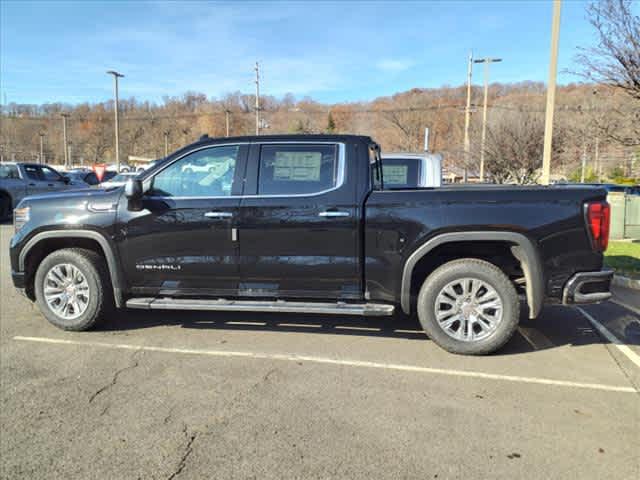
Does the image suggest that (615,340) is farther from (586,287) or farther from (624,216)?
(624,216)

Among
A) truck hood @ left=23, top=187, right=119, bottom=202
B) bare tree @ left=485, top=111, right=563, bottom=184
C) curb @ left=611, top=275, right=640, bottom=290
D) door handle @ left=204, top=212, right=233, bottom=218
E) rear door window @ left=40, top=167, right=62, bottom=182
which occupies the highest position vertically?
A: bare tree @ left=485, top=111, right=563, bottom=184

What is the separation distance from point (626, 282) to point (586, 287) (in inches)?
146

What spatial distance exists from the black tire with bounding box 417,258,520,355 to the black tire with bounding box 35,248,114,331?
317 centimetres

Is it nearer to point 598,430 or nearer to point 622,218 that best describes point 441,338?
point 598,430

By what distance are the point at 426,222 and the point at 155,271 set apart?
2672 mm

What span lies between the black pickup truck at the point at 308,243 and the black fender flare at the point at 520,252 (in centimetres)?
1

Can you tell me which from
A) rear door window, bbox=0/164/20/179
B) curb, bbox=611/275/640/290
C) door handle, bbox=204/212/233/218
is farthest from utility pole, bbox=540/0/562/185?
rear door window, bbox=0/164/20/179

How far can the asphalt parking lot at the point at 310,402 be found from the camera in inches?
108

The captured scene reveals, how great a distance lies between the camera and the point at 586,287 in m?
4.18

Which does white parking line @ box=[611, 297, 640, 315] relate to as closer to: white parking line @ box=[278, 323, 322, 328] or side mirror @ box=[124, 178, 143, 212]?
white parking line @ box=[278, 323, 322, 328]

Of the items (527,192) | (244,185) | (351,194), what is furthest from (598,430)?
(244,185)

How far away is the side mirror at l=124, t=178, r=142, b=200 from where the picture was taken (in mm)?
4465

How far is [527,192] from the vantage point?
4.19m

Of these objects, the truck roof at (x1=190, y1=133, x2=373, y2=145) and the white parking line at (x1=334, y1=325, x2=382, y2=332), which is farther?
the white parking line at (x1=334, y1=325, x2=382, y2=332)
